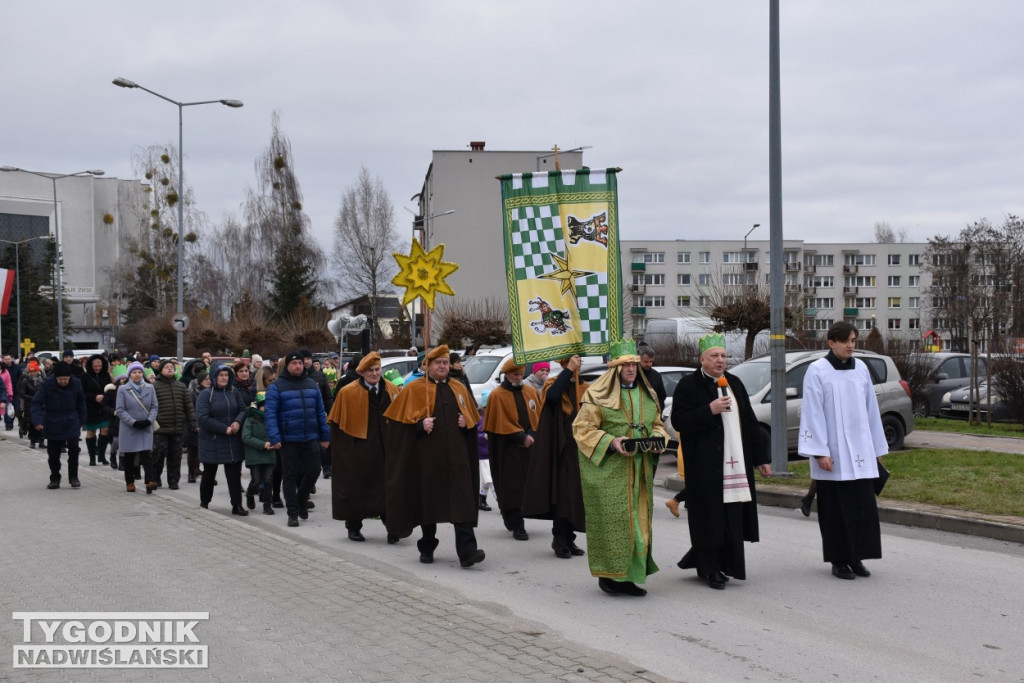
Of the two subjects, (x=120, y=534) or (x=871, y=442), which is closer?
(x=871, y=442)

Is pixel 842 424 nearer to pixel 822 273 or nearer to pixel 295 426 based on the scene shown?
pixel 295 426

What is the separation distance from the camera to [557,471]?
30.4 feet

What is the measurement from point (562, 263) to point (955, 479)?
630 centimetres

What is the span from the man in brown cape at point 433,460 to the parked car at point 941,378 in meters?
16.7

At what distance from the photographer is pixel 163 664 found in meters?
5.79

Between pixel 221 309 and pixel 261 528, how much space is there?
71.5 meters

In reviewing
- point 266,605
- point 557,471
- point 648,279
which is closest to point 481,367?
point 557,471

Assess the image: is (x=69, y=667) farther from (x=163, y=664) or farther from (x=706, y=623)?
(x=706, y=623)

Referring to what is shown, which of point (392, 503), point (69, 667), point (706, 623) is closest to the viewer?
point (69, 667)

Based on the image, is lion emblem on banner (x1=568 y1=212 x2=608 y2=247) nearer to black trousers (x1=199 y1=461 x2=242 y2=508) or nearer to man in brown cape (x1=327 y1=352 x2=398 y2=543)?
man in brown cape (x1=327 y1=352 x2=398 y2=543)

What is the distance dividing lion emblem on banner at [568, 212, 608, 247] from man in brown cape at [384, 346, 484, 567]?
5.30 ft

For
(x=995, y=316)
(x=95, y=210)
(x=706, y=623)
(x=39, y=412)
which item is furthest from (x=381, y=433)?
(x=95, y=210)

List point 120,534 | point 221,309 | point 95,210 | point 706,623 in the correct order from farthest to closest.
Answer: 1. point 95,210
2. point 221,309
3. point 120,534
4. point 706,623

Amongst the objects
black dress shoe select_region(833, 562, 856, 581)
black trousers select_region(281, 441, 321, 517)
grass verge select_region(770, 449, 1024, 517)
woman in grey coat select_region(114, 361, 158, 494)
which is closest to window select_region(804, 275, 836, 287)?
grass verge select_region(770, 449, 1024, 517)
